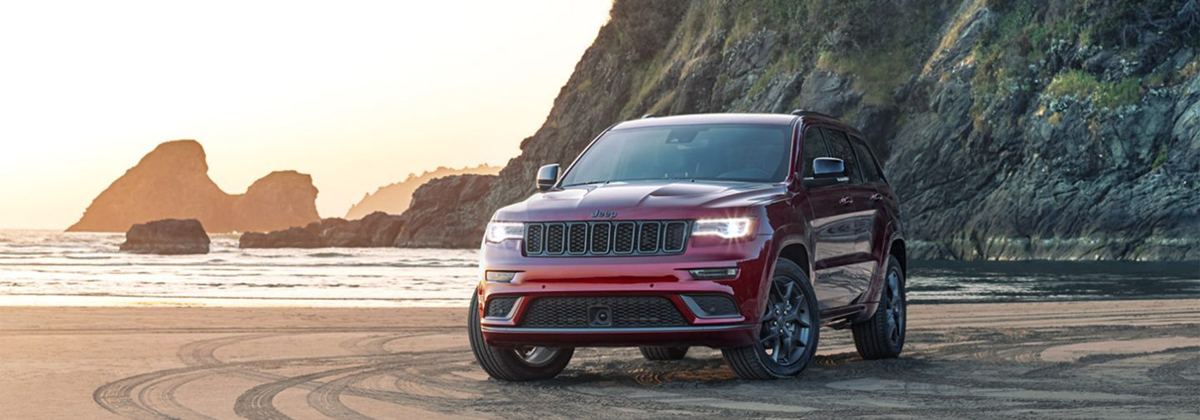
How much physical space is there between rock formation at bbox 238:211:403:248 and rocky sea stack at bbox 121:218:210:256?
19.0 meters

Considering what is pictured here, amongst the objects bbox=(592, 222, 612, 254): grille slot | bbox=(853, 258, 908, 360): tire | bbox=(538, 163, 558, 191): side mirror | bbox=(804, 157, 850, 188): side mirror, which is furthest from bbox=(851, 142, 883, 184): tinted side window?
bbox=(592, 222, 612, 254): grille slot

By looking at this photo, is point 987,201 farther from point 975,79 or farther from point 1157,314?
point 1157,314

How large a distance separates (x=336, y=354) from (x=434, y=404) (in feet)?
12.3

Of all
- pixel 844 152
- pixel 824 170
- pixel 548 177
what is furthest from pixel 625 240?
pixel 844 152

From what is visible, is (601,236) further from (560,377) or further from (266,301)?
(266,301)

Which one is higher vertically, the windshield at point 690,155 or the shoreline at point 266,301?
the windshield at point 690,155

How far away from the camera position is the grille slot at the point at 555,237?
8891 millimetres

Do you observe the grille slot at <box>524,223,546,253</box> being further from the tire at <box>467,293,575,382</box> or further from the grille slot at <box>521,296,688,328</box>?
the tire at <box>467,293,575,382</box>

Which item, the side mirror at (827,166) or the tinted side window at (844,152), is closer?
the side mirror at (827,166)

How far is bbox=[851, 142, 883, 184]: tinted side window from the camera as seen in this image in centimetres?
1147

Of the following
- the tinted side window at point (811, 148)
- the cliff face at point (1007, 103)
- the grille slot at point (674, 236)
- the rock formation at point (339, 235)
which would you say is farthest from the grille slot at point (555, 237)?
the rock formation at point (339, 235)

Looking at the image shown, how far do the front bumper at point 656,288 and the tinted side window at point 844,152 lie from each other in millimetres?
2237

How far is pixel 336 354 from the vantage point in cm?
1186

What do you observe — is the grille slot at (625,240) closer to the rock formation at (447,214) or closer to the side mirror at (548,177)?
the side mirror at (548,177)
